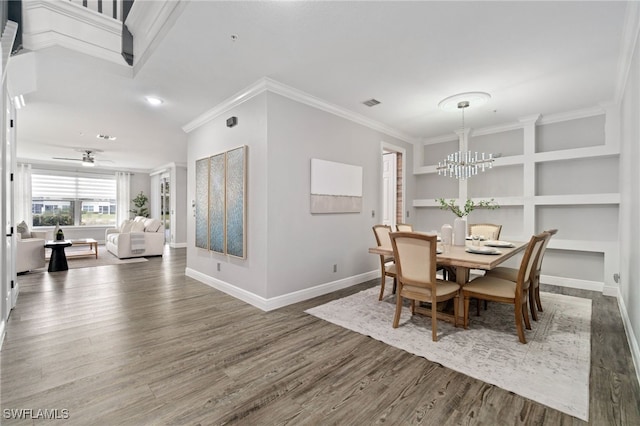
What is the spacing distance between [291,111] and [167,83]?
4.95ft

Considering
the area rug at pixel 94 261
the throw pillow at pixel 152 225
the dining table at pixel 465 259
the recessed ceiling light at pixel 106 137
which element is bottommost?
the area rug at pixel 94 261

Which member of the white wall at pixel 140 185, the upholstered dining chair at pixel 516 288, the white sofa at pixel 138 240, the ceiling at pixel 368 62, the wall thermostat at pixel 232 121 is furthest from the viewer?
the white wall at pixel 140 185

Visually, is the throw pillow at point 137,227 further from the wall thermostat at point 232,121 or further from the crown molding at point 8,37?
the crown molding at point 8,37

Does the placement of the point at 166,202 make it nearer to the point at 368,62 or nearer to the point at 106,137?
the point at 106,137

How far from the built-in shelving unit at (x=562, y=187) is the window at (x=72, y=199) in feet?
36.6

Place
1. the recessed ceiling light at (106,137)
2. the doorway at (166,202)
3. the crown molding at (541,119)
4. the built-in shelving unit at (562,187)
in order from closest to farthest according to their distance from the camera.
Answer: the built-in shelving unit at (562,187) → the crown molding at (541,119) → the recessed ceiling light at (106,137) → the doorway at (166,202)

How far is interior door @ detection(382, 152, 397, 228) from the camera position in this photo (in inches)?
230

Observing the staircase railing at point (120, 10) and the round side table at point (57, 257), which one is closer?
the staircase railing at point (120, 10)

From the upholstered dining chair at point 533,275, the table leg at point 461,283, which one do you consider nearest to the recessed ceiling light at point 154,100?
the table leg at point 461,283

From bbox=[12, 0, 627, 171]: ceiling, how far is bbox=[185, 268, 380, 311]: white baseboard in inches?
102

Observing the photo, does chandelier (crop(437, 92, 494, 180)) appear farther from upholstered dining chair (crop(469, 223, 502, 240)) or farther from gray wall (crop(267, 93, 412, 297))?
gray wall (crop(267, 93, 412, 297))

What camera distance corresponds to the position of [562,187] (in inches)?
181

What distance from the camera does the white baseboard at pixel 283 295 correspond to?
3.45 metres

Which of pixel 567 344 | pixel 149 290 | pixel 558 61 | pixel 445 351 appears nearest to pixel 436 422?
pixel 445 351
